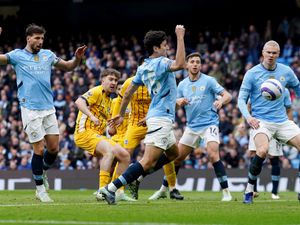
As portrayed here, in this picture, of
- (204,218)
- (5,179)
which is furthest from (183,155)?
(5,179)

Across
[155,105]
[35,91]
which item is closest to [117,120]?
[155,105]

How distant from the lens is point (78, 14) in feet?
126

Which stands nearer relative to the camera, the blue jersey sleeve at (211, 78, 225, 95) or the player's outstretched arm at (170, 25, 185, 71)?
the player's outstretched arm at (170, 25, 185, 71)

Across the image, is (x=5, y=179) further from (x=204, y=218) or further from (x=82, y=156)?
(x=204, y=218)

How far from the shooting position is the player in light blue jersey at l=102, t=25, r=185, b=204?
13031mm

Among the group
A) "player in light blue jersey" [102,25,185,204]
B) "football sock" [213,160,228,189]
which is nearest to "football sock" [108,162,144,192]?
"player in light blue jersey" [102,25,185,204]

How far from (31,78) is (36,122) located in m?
0.71

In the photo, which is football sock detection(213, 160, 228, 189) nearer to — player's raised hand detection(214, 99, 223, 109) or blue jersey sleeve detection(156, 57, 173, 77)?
player's raised hand detection(214, 99, 223, 109)

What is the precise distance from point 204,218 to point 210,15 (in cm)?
2545

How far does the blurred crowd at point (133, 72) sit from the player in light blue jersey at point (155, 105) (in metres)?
11.9

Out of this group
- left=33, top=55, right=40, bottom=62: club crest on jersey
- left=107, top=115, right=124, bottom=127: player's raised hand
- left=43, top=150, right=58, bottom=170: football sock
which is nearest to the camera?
left=107, top=115, right=124, bottom=127: player's raised hand

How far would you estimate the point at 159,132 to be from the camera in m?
13.2

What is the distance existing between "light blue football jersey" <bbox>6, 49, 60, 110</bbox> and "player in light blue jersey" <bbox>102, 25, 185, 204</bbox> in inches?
62.3

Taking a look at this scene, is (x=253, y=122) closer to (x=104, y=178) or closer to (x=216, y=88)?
(x=216, y=88)
